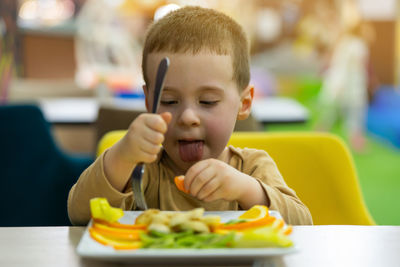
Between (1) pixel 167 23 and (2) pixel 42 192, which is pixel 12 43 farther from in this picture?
(1) pixel 167 23

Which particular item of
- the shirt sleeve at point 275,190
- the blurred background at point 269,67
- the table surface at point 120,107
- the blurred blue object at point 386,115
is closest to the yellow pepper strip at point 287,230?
the shirt sleeve at point 275,190

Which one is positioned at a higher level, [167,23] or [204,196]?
[167,23]

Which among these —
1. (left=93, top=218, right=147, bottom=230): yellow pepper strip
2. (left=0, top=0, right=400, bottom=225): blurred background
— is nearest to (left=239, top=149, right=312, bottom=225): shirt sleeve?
(left=93, top=218, right=147, bottom=230): yellow pepper strip

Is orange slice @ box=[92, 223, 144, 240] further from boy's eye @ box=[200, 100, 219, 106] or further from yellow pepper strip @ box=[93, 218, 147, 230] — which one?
boy's eye @ box=[200, 100, 219, 106]

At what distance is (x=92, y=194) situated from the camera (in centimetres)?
76

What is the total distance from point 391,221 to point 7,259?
8.29 ft

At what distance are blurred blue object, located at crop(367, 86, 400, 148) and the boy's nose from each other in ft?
15.7

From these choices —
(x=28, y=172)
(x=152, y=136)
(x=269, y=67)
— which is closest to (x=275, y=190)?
(x=152, y=136)

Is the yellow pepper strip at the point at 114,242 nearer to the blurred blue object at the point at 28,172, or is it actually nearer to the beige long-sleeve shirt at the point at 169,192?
the beige long-sleeve shirt at the point at 169,192

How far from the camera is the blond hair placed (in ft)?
2.73

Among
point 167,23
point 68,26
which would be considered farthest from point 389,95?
point 167,23

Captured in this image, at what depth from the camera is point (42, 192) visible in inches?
73.4

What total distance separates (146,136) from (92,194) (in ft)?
0.47

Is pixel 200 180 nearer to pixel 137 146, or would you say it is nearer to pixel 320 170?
pixel 137 146
